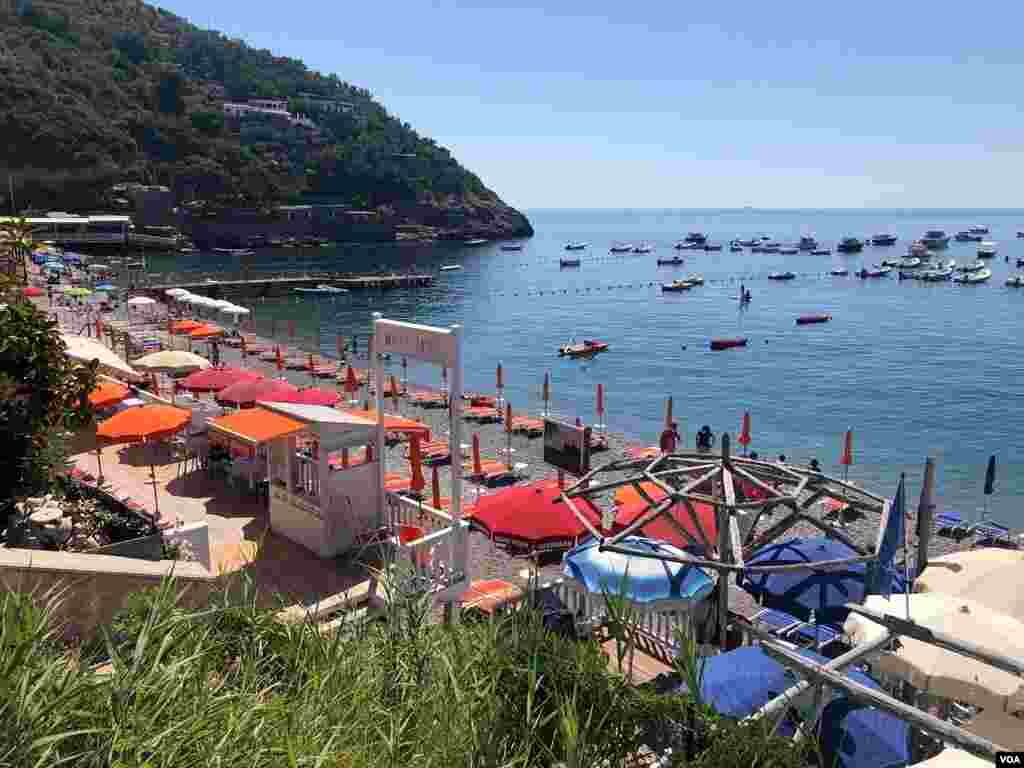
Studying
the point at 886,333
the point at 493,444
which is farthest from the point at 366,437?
the point at 886,333

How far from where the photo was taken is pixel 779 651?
605 centimetres

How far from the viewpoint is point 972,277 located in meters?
90.4

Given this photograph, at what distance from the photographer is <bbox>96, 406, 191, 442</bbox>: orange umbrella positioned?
13664 mm

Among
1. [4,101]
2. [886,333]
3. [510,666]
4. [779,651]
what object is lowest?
[886,333]

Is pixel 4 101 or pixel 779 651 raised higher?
pixel 4 101

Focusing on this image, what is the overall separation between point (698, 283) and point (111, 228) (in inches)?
2837

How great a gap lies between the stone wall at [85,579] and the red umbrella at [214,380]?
12.7 metres

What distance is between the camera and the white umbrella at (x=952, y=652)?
7367 mm

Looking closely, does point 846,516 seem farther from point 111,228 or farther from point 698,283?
point 111,228

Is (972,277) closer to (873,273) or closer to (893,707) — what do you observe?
(873,273)

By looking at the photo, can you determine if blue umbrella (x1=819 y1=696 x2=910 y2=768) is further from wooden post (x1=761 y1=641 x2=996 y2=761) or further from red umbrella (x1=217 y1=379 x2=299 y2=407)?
red umbrella (x1=217 y1=379 x2=299 y2=407)

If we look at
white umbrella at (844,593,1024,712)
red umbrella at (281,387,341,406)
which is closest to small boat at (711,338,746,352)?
red umbrella at (281,387,341,406)

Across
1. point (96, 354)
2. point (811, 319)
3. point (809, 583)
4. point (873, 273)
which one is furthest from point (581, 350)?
point (873, 273)

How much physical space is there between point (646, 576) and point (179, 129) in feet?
460
